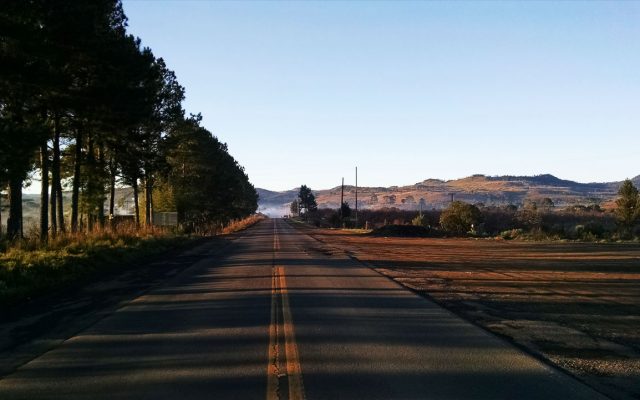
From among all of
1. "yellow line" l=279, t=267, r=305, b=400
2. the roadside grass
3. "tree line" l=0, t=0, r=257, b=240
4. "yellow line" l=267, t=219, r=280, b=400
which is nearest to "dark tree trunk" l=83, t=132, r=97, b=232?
"tree line" l=0, t=0, r=257, b=240

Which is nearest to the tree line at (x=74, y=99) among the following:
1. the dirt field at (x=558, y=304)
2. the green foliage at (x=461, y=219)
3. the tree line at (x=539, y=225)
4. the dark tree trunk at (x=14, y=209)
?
the dark tree trunk at (x=14, y=209)

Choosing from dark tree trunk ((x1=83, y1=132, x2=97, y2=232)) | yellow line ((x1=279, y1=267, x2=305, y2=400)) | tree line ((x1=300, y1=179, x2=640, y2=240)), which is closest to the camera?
yellow line ((x1=279, y1=267, x2=305, y2=400))

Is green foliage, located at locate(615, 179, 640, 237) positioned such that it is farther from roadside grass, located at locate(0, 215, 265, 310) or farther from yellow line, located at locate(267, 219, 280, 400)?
yellow line, located at locate(267, 219, 280, 400)

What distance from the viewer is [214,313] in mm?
12281

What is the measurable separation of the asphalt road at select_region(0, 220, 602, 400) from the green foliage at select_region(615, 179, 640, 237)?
43390 millimetres

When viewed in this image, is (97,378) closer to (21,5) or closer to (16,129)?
(16,129)

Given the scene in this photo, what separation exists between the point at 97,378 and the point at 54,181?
83.6ft

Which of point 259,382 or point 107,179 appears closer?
point 259,382

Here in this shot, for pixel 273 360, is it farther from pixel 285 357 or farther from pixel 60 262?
pixel 60 262

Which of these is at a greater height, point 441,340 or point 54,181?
point 54,181

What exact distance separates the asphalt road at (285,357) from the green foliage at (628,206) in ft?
142

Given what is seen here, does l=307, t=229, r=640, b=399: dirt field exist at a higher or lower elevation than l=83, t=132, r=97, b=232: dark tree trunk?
lower

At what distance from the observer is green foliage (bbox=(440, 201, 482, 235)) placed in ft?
215

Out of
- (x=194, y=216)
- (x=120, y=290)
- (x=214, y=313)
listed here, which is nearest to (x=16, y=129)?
(x=120, y=290)
